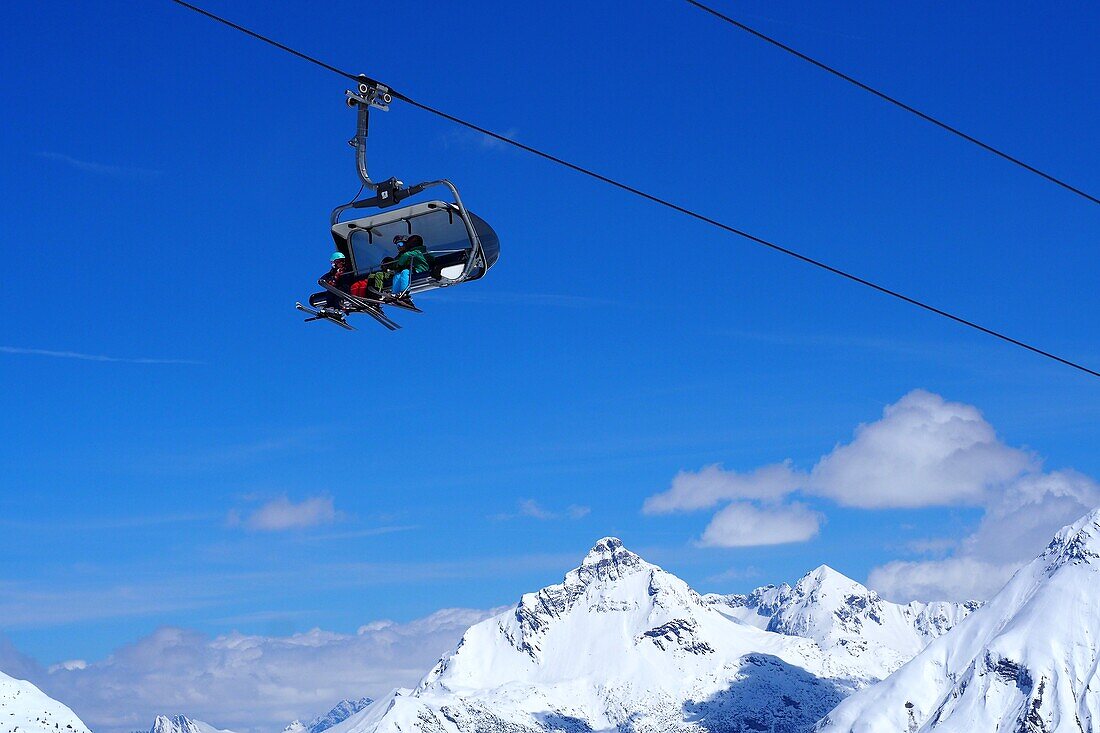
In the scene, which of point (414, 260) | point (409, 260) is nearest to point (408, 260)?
point (409, 260)

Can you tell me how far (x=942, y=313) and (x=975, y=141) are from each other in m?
3.71

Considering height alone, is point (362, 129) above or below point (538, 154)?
above

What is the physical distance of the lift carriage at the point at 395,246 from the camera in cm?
2869

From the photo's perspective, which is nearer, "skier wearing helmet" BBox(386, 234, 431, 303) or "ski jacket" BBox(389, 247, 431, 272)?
"skier wearing helmet" BBox(386, 234, 431, 303)

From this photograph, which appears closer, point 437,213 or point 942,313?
point 942,313

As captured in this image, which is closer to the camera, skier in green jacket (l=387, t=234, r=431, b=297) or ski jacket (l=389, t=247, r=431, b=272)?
skier in green jacket (l=387, t=234, r=431, b=297)

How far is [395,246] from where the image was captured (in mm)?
30562

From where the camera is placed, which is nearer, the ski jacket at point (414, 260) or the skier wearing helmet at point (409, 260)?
the skier wearing helmet at point (409, 260)

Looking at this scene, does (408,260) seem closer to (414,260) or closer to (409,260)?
(409,260)

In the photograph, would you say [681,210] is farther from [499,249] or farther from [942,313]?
[499,249]

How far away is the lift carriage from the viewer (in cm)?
2869

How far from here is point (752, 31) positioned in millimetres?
24109

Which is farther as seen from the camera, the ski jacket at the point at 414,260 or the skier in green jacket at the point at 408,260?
the ski jacket at the point at 414,260

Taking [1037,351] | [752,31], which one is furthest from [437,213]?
[1037,351]
